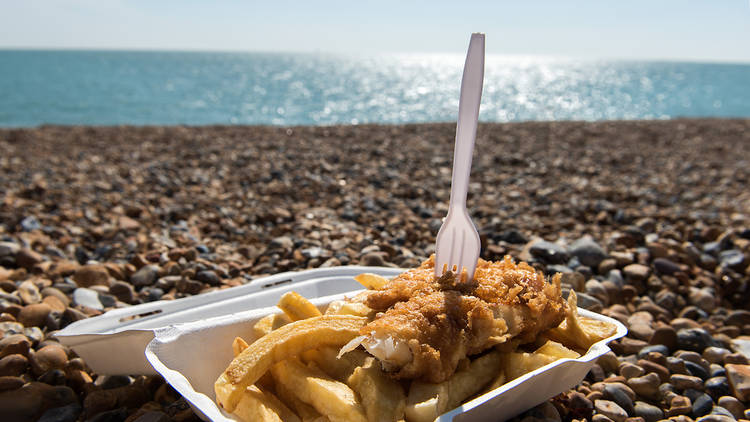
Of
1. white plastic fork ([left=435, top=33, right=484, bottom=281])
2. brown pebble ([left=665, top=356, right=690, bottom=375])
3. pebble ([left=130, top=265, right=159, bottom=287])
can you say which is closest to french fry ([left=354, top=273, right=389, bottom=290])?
white plastic fork ([left=435, top=33, right=484, bottom=281])

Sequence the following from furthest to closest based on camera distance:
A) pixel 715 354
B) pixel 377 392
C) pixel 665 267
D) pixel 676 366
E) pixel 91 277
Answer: pixel 665 267 → pixel 91 277 → pixel 715 354 → pixel 676 366 → pixel 377 392

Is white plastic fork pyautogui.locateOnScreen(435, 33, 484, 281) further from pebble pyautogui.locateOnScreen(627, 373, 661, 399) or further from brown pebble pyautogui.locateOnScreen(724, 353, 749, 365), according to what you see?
brown pebble pyautogui.locateOnScreen(724, 353, 749, 365)

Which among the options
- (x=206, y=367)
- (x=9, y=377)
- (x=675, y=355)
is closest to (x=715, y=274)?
(x=675, y=355)

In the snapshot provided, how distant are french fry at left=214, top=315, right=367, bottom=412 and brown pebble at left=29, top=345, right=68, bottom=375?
1.52 metres

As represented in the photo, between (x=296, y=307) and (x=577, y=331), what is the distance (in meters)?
1.29

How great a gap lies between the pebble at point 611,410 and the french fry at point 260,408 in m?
1.62

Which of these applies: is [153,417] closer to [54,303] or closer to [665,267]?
[54,303]

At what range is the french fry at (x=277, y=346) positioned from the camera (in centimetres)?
193

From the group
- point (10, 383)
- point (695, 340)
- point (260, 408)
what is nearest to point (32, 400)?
point (10, 383)

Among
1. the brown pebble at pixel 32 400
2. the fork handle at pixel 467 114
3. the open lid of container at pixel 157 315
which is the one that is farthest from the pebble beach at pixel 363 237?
the fork handle at pixel 467 114

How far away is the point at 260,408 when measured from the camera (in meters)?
1.93

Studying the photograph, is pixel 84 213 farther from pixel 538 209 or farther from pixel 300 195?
pixel 538 209

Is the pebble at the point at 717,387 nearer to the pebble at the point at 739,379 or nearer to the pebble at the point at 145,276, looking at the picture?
the pebble at the point at 739,379

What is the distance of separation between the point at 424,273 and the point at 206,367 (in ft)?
3.61
